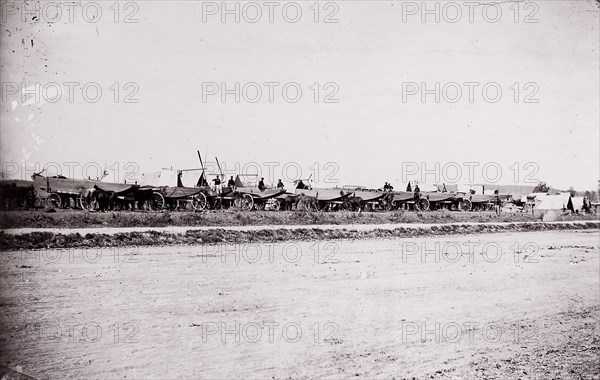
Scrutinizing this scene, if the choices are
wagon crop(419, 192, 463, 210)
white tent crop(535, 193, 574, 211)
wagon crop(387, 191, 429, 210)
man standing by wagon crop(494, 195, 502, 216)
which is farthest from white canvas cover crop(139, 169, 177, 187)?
white tent crop(535, 193, 574, 211)

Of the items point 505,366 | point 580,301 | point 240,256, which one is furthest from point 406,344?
point 240,256

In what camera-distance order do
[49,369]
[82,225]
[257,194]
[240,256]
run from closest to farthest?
[49,369]
[240,256]
[82,225]
[257,194]

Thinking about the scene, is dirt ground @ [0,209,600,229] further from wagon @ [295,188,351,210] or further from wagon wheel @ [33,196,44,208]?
wagon @ [295,188,351,210]

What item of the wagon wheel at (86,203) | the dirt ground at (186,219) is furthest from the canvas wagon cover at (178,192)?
the wagon wheel at (86,203)

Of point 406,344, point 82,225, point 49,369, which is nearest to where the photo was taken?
point 49,369

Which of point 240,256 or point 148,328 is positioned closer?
point 148,328

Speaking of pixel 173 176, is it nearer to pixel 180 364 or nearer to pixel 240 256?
pixel 240 256
